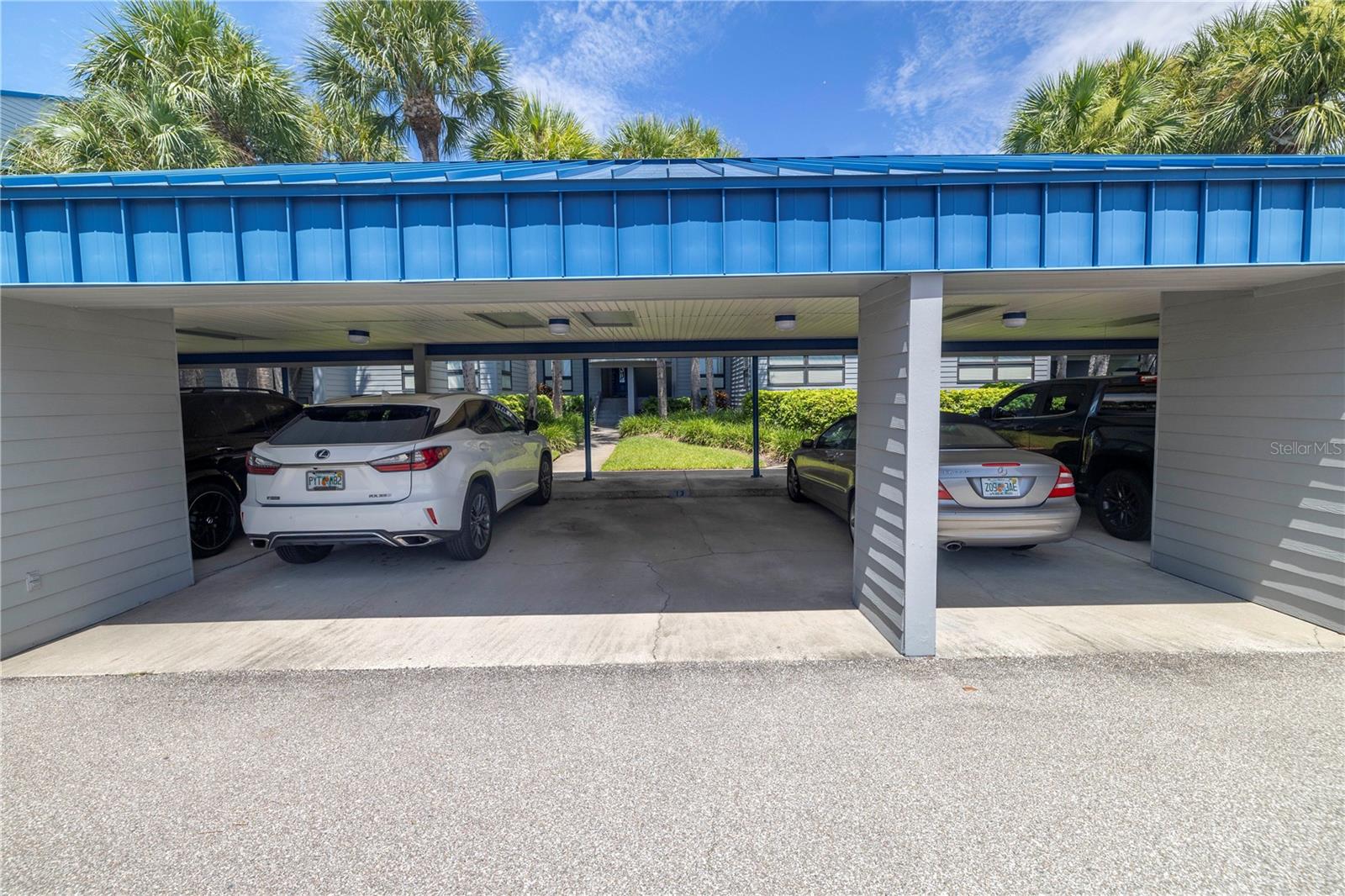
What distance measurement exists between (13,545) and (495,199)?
3.94 m

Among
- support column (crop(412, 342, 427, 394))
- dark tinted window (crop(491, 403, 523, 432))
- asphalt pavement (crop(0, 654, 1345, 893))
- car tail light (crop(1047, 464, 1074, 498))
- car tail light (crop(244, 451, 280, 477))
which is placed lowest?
asphalt pavement (crop(0, 654, 1345, 893))

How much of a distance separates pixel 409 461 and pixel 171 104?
939 centimetres

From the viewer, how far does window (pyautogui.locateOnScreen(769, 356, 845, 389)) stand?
19938 mm

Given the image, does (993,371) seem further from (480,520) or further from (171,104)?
(171,104)

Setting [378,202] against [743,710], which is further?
[378,202]

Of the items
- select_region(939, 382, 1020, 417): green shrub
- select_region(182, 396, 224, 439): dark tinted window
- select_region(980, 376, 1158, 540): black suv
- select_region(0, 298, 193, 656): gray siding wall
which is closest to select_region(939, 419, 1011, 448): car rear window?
select_region(980, 376, 1158, 540): black suv

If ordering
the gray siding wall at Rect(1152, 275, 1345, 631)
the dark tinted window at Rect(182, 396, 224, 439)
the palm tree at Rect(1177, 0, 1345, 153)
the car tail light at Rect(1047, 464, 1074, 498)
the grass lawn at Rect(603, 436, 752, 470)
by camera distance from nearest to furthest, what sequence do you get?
the gray siding wall at Rect(1152, 275, 1345, 631), the car tail light at Rect(1047, 464, 1074, 498), the dark tinted window at Rect(182, 396, 224, 439), the palm tree at Rect(1177, 0, 1345, 153), the grass lawn at Rect(603, 436, 752, 470)

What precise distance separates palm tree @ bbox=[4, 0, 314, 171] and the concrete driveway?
289 inches

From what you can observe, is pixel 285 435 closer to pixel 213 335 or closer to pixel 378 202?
pixel 378 202

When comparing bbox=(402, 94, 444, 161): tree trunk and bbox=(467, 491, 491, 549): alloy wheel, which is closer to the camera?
bbox=(467, 491, 491, 549): alloy wheel

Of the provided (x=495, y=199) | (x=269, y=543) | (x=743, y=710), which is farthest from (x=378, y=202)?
(x=743, y=710)

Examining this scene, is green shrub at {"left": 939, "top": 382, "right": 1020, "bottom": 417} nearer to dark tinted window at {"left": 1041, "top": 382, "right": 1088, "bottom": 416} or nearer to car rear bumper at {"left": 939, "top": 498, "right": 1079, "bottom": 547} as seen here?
dark tinted window at {"left": 1041, "top": 382, "right": 1088, "bottom": 416}

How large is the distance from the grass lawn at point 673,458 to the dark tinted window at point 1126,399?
6.66 m

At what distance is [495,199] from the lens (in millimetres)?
4020
